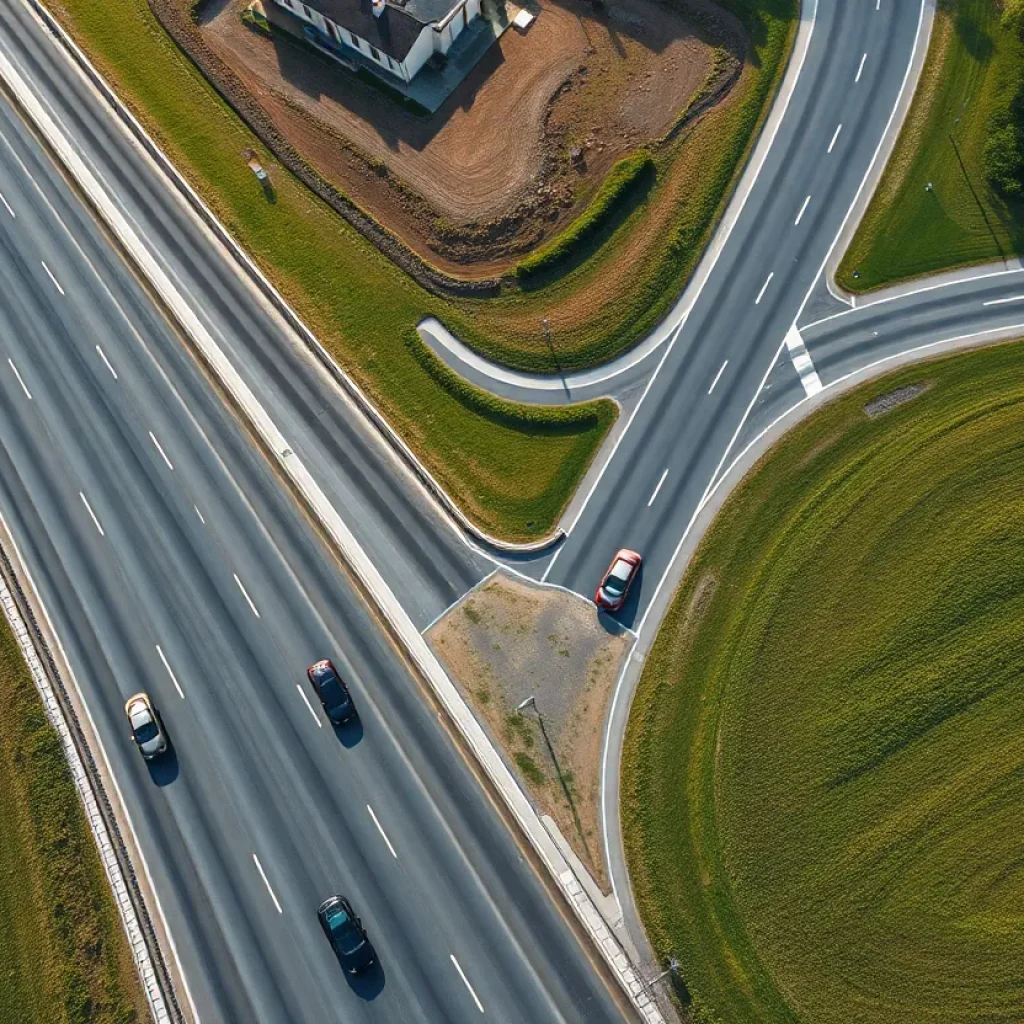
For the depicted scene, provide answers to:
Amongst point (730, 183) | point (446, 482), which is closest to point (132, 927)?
point (446, 482)

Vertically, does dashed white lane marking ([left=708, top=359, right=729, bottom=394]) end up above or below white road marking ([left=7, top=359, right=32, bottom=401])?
above

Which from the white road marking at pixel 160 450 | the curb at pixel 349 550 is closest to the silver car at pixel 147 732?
the curb at pixel 349 550

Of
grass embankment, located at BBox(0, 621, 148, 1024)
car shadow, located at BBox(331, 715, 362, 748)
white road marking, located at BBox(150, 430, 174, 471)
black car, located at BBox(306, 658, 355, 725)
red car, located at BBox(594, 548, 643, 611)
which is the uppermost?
red car, located at BBox(594, 548, 643, 611)

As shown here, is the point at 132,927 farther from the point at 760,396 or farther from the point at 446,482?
the point at 760,396

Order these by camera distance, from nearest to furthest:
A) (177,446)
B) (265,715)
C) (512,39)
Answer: (265,715) → (177,446) → (512,39)

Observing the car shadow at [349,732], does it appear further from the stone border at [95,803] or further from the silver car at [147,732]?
the stone border at [95,803]

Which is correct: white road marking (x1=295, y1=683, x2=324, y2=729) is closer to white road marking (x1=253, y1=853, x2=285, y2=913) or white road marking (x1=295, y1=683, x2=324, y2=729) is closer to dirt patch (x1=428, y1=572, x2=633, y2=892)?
white road marking (x1=253, y1=853, x2=285, y2=913)

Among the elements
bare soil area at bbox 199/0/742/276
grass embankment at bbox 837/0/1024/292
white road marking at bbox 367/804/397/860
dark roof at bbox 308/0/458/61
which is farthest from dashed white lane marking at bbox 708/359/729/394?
dark roof at bbox 308/0/458/61
